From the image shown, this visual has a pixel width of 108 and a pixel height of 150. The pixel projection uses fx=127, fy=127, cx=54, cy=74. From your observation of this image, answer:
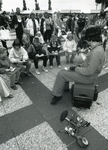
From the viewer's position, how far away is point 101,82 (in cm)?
382

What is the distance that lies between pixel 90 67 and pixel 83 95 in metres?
0.62

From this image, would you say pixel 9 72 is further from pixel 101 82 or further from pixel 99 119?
pixel 101 82

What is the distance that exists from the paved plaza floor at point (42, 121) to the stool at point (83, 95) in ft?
0.85

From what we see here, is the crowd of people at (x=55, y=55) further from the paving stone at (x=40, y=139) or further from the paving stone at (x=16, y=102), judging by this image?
the paving stone at (x=40, y=139)

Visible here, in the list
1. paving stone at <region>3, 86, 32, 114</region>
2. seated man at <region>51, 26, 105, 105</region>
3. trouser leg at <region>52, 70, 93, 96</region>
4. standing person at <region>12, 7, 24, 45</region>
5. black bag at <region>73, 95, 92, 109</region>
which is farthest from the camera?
standing person at <region>12, 7, 24, 45</region>

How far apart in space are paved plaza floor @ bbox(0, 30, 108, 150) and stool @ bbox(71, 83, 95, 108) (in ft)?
0.85

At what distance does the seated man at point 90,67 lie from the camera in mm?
2289

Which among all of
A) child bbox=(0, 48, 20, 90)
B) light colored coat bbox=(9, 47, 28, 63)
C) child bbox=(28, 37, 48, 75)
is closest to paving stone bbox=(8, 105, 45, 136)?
child bbox=(0, 48, 20, 90)

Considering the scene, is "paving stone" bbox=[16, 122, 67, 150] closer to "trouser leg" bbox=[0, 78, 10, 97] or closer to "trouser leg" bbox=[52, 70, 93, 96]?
"trouser leg" bbox=[52, 70, 93, 96]

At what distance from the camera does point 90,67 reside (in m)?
2.37

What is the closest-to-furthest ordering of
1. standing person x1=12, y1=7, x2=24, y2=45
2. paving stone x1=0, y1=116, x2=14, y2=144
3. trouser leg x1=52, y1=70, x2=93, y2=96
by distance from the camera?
paving stone x1=0, y1=116, x2=14, y2=144
trouser leg x1=52, y1=70, x2=93, y2=96
standing person x1=12, y1=7, x2=24, y2=45

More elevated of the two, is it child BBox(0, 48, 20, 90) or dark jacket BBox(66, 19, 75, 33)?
dark jacket BBox(66, 19, 75, 33)

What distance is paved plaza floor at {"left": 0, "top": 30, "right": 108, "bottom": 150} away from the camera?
2018 millimetres

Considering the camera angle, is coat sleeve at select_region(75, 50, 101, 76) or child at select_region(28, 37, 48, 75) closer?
coat sleeve at select_region(75, 50, 101, 76)
